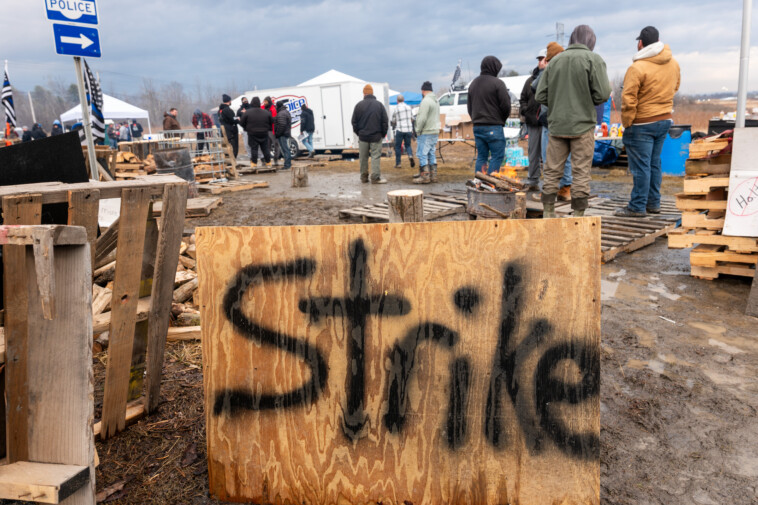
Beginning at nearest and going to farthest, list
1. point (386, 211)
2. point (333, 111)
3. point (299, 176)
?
point (386, 211) < point (299, 176) < point (333, 111)

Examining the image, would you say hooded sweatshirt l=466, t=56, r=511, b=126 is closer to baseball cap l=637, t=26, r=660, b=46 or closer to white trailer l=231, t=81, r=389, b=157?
baseball cap l=637, t=26, r=660, b=46

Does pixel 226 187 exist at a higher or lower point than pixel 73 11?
lower

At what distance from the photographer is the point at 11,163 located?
10.1ft

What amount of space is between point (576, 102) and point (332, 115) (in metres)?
17.0

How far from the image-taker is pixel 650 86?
22.6ft

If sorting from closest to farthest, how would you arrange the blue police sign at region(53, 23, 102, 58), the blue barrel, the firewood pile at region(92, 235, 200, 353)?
the firewood pile at region(92, 235, 200, 353) < the blue police sign at region(53, 23, 102, 58) < the blue barrel

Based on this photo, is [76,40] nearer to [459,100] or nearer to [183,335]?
[183,335]

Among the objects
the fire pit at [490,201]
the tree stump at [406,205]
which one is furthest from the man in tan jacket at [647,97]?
the tree stump at [406,205]

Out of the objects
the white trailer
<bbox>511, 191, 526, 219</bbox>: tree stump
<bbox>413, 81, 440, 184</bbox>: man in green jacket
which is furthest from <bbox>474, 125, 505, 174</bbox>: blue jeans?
the white trailer

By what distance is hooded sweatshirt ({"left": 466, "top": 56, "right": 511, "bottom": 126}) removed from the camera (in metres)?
8.87

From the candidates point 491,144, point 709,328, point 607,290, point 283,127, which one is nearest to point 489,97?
point 491,144

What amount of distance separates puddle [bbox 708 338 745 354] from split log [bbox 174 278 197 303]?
167 inches

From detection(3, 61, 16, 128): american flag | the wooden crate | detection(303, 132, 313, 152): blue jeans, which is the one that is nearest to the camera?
the wooden crate

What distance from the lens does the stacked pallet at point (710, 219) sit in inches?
193
